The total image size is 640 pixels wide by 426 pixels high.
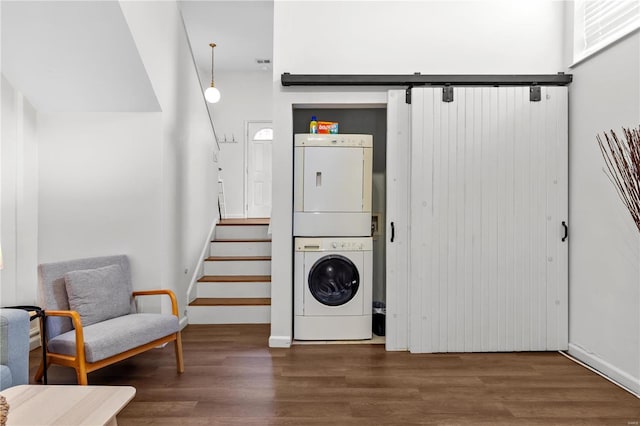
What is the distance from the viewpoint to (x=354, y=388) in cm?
271

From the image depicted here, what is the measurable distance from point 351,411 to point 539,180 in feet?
7.71

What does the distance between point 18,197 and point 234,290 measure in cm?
207

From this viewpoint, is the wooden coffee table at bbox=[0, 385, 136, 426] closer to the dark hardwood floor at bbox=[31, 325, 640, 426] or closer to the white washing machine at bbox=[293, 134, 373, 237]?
the dark hardwood floor at bbox=[31, 325, 640, 426]

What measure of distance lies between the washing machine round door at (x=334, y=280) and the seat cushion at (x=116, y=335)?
3.86 feet

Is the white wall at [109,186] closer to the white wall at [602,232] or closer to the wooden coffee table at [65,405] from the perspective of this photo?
the wooden coffee table at [65,405]

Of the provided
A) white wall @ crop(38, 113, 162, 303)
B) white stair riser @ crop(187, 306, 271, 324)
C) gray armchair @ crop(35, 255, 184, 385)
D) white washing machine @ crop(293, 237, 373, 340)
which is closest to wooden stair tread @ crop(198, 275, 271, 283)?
white stair riser @ crop(187, 306, 271, 324)

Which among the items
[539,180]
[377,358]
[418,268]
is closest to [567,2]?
[539,180]

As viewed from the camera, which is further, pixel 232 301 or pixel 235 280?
pixel 235 280

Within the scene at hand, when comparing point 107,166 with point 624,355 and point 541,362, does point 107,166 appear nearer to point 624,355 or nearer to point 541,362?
point 541,362

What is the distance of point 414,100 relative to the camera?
11.2 feet

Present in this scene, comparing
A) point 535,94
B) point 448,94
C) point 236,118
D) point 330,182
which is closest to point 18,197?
point 330,182

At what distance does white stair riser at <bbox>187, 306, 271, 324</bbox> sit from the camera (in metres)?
4.17

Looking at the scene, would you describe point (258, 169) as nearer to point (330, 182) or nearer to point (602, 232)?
point (330, 182)

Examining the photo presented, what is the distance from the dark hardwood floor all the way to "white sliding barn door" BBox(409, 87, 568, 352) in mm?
238
